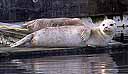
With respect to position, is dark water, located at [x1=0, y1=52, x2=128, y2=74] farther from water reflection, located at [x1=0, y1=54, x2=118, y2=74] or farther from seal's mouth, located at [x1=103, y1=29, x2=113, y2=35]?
seal's mouth, located at [x1=103, y1=29, x2=113, y2=35]

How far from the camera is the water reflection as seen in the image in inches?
304

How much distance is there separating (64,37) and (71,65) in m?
2.53

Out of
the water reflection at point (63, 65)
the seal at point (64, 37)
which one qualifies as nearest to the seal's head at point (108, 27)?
the seal at point (64, 37)

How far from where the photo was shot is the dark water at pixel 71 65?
771 cm

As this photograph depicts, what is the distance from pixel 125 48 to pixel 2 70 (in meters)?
4.18

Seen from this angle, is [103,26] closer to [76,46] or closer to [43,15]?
[76,46]

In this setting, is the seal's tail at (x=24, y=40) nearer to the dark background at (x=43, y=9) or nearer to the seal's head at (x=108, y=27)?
the seal's head at (x=108, y=27)

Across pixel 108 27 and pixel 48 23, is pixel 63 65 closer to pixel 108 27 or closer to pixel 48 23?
pixel 108 27

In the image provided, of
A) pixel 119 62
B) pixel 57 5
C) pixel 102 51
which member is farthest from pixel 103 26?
pixel 57 5

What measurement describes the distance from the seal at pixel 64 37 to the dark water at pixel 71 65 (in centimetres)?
86

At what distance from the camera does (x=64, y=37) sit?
1102 cm

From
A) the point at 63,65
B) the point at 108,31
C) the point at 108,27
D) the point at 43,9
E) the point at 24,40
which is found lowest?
the point at 63,65

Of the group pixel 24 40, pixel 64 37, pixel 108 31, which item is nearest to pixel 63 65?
pixel 64 37

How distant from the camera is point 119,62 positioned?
887 cm
